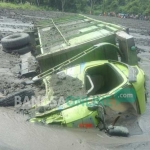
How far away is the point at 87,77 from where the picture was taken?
6.60m

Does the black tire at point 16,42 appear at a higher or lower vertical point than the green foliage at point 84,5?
higher

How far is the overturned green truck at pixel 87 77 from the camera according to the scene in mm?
5242

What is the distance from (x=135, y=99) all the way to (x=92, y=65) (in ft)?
4.94

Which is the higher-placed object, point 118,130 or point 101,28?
point 101,28

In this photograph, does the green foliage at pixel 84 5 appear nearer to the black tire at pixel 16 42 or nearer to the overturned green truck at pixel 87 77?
the black tire at pixel 16 42

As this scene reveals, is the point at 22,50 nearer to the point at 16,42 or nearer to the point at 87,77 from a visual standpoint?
the point at 16,42

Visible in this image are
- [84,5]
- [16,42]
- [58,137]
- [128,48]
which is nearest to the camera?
[58,137]

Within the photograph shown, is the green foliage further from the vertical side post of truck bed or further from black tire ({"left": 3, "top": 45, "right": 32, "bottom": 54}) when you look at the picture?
the vertical side post of truck bed

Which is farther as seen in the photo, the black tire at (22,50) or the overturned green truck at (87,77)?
the black tire at (22,50)

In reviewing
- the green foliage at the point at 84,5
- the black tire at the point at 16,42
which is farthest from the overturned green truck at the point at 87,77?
the green foliage at the point at 84,5

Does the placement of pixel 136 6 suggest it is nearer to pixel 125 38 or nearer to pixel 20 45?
pixel 20 45

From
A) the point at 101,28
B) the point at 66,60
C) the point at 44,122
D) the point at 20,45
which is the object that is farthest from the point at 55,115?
the point at 20,45

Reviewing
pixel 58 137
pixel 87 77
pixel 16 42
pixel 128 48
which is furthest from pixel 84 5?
pixel 58 137

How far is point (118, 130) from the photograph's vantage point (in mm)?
5215
